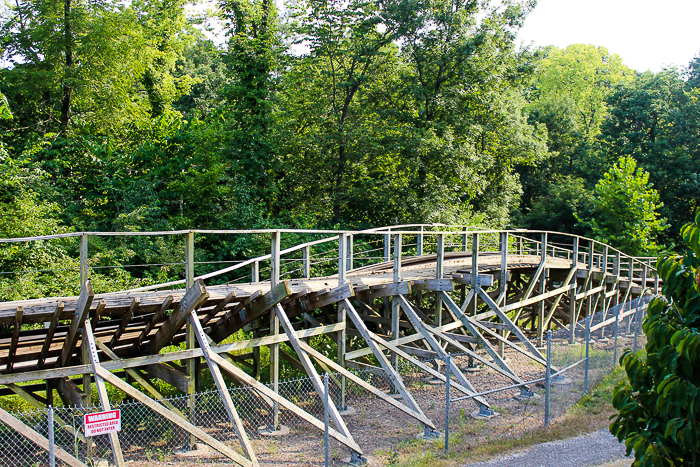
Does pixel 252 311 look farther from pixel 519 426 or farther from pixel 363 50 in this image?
pixel 363 50

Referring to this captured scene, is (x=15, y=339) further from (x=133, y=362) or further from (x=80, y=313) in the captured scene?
(x=133, y=362)

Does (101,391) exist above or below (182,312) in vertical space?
below

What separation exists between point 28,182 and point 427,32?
16.2m

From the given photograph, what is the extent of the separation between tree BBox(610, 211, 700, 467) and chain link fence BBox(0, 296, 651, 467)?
385 cm

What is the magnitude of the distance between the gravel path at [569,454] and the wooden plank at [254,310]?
381 centimetres

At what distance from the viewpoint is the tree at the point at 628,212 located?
28328 mm

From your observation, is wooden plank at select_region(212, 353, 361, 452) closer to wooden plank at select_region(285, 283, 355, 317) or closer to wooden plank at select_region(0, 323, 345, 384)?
wooden plank at select_region(0, 323, 345, 384)

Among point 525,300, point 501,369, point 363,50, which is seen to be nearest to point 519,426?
point 501,369

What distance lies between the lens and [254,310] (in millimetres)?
9672

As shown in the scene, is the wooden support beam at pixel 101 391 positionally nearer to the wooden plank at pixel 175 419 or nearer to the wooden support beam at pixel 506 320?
the wooden plank at pixel 175 419

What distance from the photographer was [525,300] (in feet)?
47.4

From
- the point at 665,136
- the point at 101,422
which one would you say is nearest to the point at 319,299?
Answer: the point at 101,422

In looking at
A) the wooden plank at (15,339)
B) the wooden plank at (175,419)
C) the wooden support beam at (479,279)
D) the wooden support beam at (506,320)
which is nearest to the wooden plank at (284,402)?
the wooden plank at (175,419)

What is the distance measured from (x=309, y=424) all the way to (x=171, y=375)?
273 centimetres
